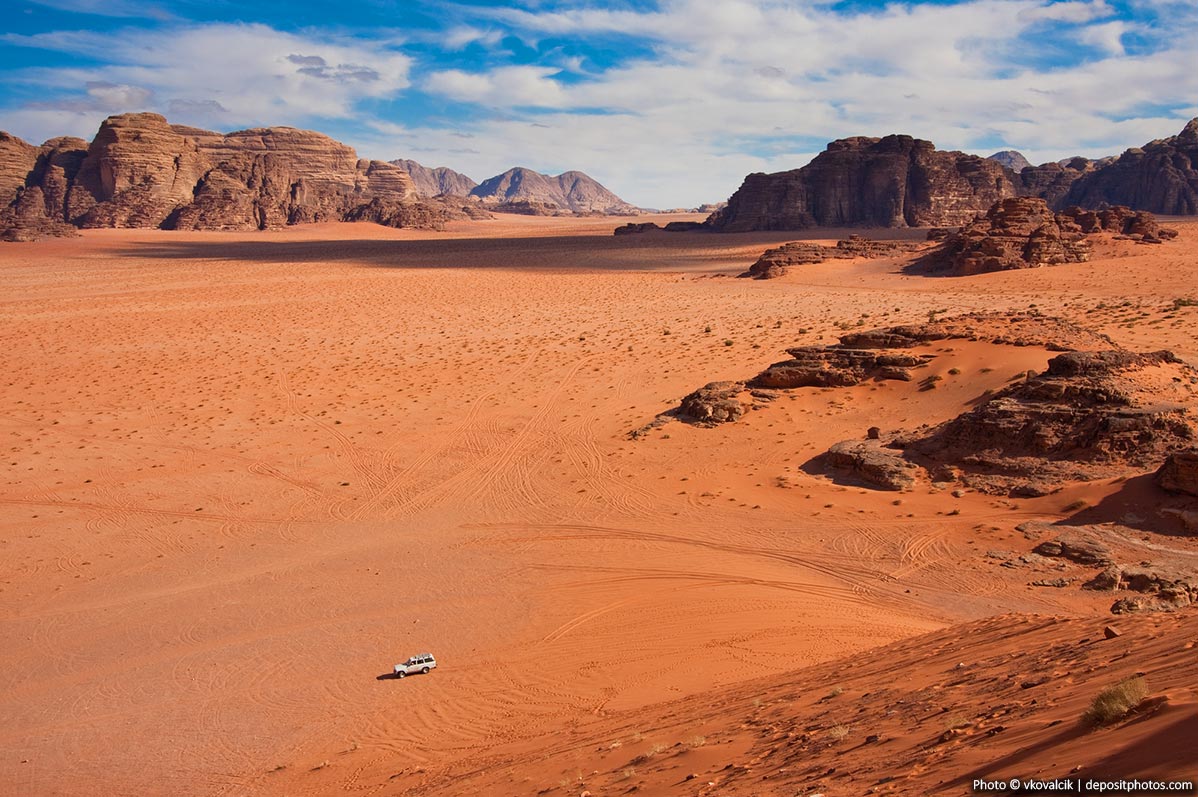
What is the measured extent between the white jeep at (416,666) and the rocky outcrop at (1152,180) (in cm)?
9484

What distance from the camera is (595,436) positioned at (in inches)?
682

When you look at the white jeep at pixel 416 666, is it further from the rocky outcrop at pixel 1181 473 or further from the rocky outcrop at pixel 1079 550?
the rocky outcrop at pixel 1181 473

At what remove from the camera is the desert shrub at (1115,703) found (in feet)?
13.1

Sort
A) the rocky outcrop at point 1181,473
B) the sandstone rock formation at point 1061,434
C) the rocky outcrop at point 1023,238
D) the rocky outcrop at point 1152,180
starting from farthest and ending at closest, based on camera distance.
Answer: the rocky outcrop at point 1152,180 < the rocky outcrop at point 1023,238 < the sandstone rock formation at point 1061,434 < the rocky outcrop at point 1181,473

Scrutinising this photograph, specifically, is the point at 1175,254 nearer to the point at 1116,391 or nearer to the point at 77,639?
the point at 1116,391

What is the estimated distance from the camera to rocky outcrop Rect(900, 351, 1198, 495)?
1202 centimetres

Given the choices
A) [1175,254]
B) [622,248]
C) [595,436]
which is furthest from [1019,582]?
[622,248]

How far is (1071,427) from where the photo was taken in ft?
41.3

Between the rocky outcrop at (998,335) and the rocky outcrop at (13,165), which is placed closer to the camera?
the rocky outcrop at (998,335)

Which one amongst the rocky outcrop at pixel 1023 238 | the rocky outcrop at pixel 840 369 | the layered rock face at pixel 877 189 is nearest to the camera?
the rocky outcrop at pixel 840 369

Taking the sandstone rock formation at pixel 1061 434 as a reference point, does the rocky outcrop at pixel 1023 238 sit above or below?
above

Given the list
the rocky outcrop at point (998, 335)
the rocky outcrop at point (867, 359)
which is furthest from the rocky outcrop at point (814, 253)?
the rocky outcrop at point (867, 359)

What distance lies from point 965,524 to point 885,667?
5.34 meters

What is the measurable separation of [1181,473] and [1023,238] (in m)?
34.5
